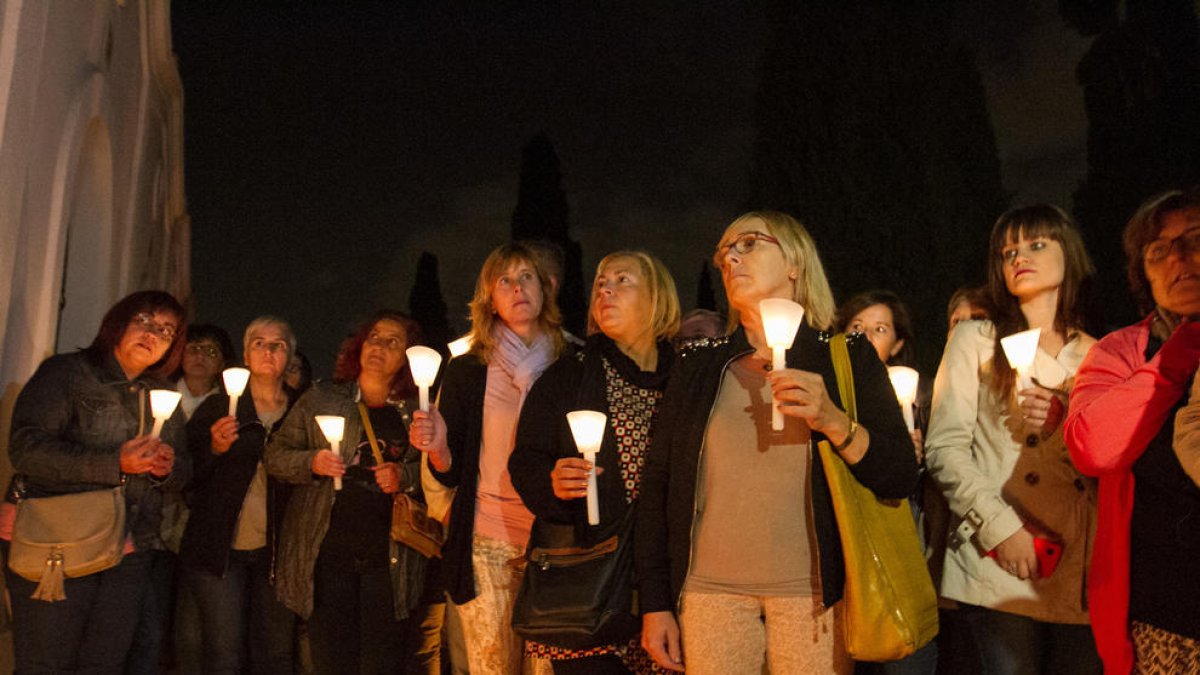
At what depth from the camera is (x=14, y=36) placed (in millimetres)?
5648

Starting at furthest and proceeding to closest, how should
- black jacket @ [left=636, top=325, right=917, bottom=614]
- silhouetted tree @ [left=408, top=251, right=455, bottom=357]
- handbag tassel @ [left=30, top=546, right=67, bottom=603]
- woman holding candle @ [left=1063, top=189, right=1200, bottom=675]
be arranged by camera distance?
silhouetted tree @ [left=408, top=251, right=455, bottom=357]
handbag tassel @ [left=30, top=546, right=67, bottom=603]
black jacket @ [left=636, top=325, right=917, bottom=614]
woman holding candle @ [left=1063, top=189, right=1200, bottom=675]

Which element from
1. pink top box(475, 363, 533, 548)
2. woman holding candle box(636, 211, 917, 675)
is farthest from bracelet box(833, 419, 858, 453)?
pink top box(475, 363, 533, 548)

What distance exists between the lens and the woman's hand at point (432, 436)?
3783mm

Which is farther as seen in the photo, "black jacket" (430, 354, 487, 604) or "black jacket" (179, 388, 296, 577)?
"black jacket" (179, 388, 296, 577)

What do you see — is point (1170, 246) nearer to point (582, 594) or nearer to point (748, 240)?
point (748, 240)

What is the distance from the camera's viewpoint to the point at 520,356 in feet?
13.6

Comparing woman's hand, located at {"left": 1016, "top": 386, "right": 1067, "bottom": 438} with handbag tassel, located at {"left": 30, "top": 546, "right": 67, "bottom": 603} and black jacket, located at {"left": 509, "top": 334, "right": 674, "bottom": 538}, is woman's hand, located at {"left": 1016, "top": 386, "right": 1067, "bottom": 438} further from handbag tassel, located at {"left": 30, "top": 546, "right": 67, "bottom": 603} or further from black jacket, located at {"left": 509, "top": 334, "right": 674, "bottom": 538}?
handbag tassel, located at {"left": 30, "top": 546, "right": 67, "bottom": 603}

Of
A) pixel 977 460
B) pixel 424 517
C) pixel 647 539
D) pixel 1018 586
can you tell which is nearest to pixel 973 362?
pixel 977 460

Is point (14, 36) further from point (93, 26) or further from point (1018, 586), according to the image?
point (1018, 586)

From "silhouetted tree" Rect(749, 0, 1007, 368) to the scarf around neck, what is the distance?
10.8 m

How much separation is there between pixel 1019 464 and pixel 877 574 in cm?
109

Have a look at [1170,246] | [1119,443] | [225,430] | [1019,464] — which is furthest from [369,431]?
[1170,246]

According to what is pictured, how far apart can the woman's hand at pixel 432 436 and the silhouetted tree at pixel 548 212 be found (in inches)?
752

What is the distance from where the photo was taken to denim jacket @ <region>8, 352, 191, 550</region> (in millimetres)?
4094
